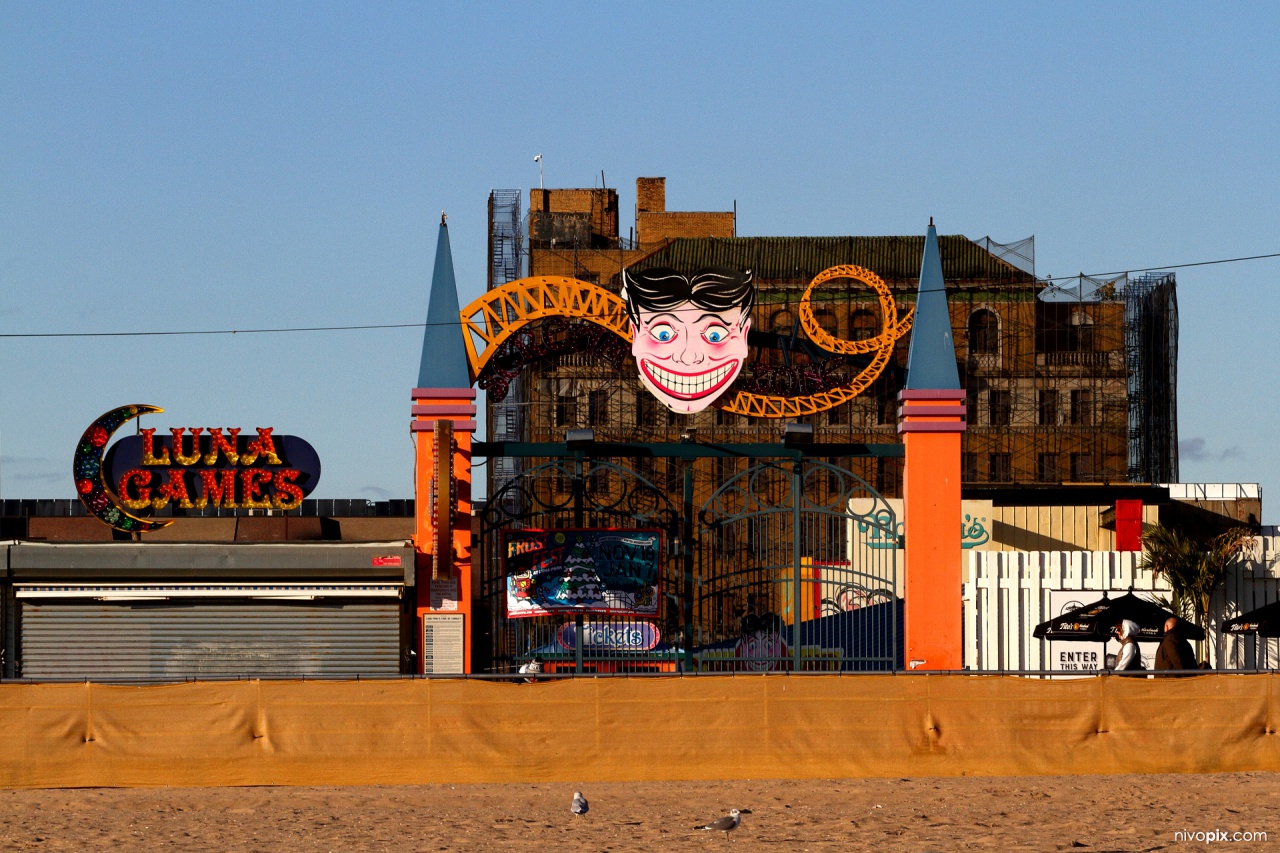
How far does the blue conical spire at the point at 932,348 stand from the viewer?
28.5 meters

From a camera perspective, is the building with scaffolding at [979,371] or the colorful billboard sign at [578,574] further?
the building with scaffolding at [979,371]

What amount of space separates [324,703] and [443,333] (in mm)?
9128

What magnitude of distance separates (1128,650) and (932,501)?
537cm

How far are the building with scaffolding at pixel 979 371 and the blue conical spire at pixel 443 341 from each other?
1473 inches

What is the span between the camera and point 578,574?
27938mm

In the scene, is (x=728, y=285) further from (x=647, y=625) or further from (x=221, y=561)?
(x=221, y=561)

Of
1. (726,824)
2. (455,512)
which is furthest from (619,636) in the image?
(726,824)

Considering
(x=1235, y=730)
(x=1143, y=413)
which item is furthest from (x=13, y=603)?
(x=1143, y=413)

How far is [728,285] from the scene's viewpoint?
29359mm

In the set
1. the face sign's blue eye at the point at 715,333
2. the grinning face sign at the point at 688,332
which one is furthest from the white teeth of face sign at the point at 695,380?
the face sign's blue eye at the point at 715,333

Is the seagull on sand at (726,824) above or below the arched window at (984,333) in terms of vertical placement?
below

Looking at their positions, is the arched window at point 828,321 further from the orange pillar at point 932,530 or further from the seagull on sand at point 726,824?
the seagull on sand at point 726,824

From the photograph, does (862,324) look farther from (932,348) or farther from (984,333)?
(932,348)

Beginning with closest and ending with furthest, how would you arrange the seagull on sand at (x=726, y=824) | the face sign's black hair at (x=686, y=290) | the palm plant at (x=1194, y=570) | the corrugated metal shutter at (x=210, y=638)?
the seagull on sand at (x=726, y=824), the corrugated metal shutter at (x=210, y=638), the palm plant at (x=1194, y=570), the face sign's black hair at (x=686, y=290)
